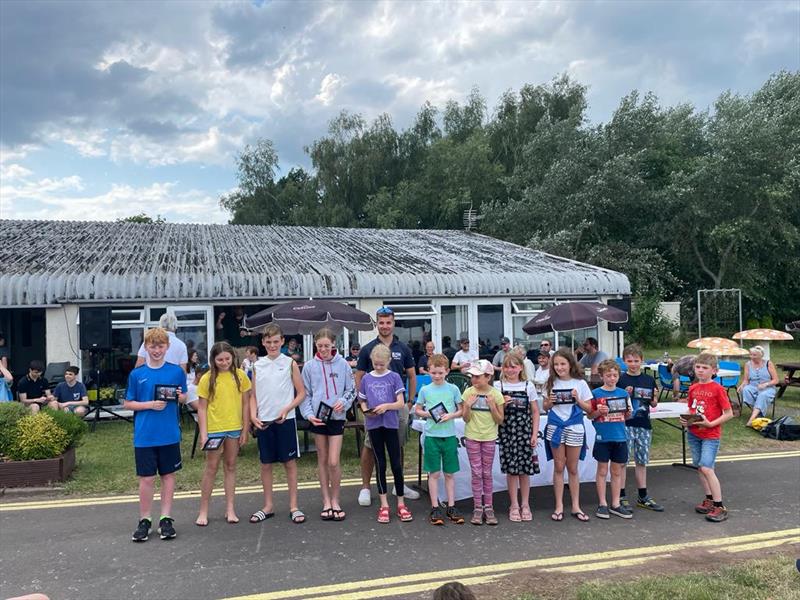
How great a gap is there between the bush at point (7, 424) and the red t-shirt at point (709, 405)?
7.62 m

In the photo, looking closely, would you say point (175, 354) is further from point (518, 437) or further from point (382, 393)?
point (518, 437)

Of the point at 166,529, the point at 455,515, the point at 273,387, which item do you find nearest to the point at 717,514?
the point at 455,515

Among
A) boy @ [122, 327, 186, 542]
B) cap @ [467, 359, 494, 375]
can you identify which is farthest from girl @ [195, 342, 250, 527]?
cap @ [467, 359, 494, 375]

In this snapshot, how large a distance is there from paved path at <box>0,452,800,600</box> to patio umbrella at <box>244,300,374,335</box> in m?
4.03

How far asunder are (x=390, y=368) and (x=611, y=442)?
7.64 feet

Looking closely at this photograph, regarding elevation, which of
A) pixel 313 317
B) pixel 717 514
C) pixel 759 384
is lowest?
pixel 717 514

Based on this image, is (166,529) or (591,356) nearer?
(166,529)

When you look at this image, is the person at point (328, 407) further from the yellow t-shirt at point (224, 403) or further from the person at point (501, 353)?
the person at point (501, 353)

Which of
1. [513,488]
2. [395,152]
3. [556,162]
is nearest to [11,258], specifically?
[513,488]

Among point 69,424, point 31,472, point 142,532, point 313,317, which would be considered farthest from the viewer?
point 313,317

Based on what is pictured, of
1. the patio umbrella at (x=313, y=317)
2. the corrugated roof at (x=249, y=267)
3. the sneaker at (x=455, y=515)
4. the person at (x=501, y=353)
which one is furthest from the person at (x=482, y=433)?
the corrugated roof at (x=249, y=267)

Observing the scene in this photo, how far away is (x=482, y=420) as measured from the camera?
5.77 metres

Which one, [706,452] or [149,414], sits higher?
[149,414]

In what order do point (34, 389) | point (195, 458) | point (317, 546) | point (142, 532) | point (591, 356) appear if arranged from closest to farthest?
point (317, 546)
point (142, 532)
point (195, 458)
point (34, 389)
point (591, 356)
